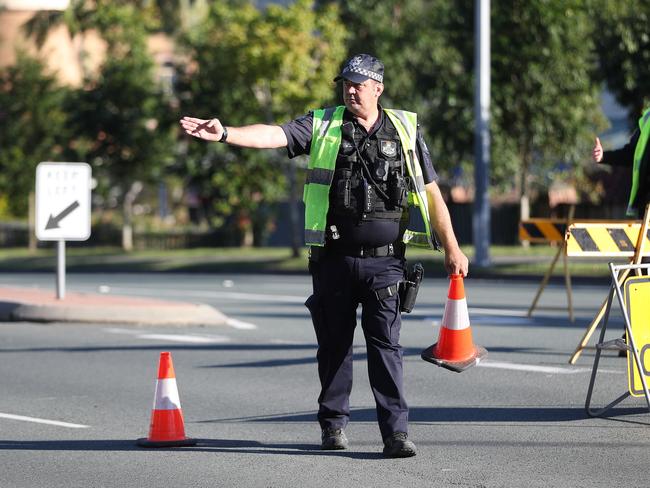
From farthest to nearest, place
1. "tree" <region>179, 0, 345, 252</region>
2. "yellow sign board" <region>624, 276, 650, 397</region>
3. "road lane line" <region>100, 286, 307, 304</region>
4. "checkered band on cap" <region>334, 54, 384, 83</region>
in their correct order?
"tree" <region>179, 0, 345, 252</region> → "road lane line" <region>100, 286, 307, 304</region> → "yellow sign board" <region>624, 276, 650, 397</region> → "checkered band on cap" <region>334, 54, 384, 83</region>

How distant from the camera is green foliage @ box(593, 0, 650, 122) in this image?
29062mm

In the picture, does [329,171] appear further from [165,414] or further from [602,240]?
[602,240]

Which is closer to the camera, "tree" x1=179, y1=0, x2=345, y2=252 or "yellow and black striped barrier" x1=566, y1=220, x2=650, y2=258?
"yellow and black striped barrier" x1=566, y1=220, x2=650, y2=258

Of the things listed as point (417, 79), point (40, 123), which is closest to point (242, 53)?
point (417, 79)

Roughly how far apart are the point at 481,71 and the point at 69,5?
34.2 metres

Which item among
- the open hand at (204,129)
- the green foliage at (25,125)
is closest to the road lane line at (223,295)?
the open hand at (204,129)

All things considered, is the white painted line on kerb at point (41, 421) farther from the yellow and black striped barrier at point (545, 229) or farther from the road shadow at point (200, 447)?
the yellow and black striped barrier at point (545, 229)

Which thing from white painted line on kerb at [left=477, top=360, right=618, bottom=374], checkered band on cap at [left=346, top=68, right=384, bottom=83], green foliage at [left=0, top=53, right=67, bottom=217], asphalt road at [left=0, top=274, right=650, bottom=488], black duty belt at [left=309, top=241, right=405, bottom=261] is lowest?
asphalt road at [left=0, top=274, right=650, bottom=488]

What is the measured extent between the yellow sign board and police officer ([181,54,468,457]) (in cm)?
130

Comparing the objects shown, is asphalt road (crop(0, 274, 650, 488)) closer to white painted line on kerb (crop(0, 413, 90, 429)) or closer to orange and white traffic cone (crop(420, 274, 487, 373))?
white painted line on kerb (crop(0, 413, 90, 429))

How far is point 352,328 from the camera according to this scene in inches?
298

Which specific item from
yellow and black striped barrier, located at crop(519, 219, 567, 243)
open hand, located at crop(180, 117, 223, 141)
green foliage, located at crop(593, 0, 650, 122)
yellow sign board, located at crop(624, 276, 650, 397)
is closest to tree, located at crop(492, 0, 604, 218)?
green foliage, located at crop(593, 0, 650, 122)

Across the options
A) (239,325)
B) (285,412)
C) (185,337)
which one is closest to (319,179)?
(285,412)

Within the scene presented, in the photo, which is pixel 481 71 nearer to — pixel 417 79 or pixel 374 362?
pixel 417 79
